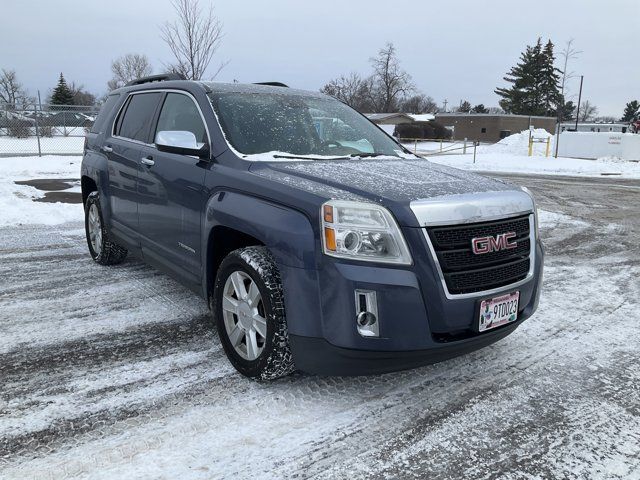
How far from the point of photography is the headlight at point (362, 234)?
106 inches

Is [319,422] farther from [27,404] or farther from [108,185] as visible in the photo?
[108,185]

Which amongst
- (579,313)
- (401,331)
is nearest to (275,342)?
(401,331)

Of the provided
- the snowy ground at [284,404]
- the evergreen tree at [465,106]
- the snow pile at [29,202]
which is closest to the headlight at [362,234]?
the snowy ground at [284,404]

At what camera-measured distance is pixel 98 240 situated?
5691 mm

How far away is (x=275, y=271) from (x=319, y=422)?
84cm

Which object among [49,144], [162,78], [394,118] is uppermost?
[394,118]

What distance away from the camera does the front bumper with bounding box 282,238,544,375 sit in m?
2.65

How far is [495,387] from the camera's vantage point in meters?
3.28

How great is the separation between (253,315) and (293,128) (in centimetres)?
153

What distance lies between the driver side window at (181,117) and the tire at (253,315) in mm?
993

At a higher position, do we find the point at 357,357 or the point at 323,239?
the point at 323,239

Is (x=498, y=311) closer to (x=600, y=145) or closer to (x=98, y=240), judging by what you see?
(x=98, y=240)

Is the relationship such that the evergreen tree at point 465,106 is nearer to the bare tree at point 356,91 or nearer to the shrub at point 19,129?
the bare tree at point 356,91

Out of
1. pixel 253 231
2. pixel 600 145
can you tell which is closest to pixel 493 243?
Answer: pixel 253 231
